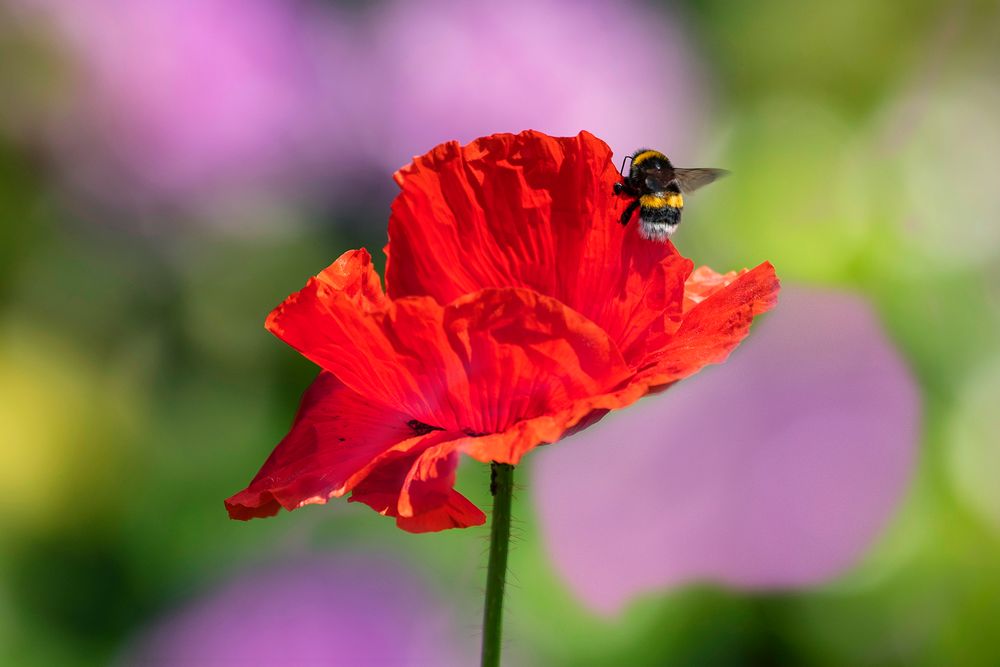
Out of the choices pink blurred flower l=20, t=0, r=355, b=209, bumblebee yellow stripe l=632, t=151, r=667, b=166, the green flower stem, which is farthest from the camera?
pink blurred flower l=20, t=0, r=355, b=209

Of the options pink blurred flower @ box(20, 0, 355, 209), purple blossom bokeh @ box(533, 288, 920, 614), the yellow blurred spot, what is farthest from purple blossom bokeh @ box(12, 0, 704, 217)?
purple blossom bokeh @ box(533, 288, 920, 614)

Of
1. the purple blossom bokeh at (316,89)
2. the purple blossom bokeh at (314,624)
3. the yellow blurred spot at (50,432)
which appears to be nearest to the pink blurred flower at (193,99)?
the purple blossom bokeh at (316,89)

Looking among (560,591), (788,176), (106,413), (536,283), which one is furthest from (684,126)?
(536,283)

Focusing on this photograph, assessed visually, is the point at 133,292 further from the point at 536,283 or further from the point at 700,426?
the point at 536,283

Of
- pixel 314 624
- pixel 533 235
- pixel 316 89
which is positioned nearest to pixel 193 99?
pixel 316 89

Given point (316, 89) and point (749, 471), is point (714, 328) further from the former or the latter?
point (316, 89)

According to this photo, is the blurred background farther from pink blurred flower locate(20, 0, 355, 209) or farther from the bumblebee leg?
the bumblebee leg
